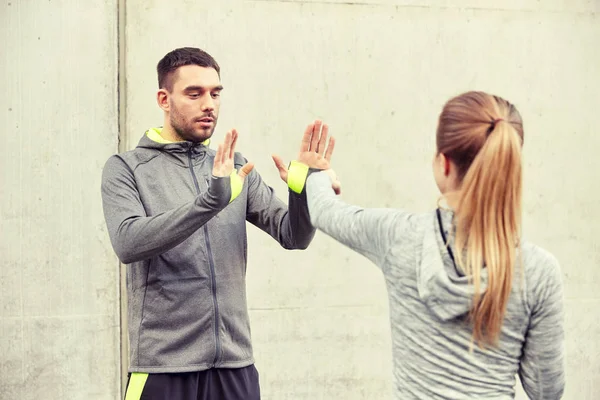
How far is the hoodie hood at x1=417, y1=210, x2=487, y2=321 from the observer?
6.57 feet

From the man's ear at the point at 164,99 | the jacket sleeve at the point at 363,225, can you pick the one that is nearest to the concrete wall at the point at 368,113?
the man's ear at the point at 164,99

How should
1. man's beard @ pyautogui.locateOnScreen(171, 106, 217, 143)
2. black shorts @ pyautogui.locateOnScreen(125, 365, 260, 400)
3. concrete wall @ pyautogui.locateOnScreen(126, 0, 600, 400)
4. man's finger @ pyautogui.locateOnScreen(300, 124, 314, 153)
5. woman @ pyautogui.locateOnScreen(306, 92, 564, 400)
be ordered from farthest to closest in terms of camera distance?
concrete wall @ pyautogui.locateOnScreen(126, 0, 600, 400), man's beard @ pyautogui.locateOnScreen(171, 106, 217, 143), black shorts @ pyautogui.locateOnScreen(125, 365, 260, 400), man's finger @ pyautogui.locateOnScreen(300, 124, 314, 153), woman @ pyautogui.locateOnScreen(306, 92, 564, 400)

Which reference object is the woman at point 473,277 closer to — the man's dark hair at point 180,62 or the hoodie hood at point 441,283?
the hoodie hood at point 441,283

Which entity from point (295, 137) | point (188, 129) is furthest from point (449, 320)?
point (295, 137)

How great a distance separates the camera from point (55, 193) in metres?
4.55

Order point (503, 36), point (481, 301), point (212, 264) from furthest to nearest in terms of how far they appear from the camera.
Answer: point (503, 36), point (212, 264), point (481, 301)

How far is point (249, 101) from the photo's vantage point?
15.5ft

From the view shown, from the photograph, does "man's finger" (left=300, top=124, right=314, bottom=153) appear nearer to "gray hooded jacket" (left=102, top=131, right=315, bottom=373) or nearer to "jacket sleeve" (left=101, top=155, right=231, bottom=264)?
"jacket sleeve" (left=101, top=155, right=231, bottom=264)

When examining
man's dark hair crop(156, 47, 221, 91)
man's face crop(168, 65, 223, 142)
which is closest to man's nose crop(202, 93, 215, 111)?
man's face crop(168, 65, 223, 142)

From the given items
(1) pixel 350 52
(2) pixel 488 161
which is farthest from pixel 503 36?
(2) pixel 488 161

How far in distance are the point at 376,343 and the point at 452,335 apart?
289cm

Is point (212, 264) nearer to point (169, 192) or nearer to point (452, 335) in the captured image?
point (169, 192)

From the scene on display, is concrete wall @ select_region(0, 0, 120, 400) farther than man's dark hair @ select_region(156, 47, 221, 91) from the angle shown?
Yes

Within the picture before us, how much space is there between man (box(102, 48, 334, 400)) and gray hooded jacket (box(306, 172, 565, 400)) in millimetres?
750
